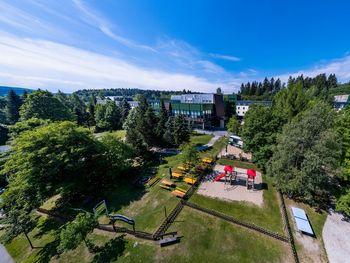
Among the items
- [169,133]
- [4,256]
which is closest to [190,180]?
[169,133]

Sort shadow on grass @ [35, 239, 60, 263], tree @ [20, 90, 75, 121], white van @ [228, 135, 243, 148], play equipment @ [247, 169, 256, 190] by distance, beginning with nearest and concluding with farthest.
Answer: shadow on grass @ [35, 239, 60, 263]
play equipment @ [247, 169, 256, 190]
tree @ [20, 90, 75, 121]
white van @ [228, 135, 243, 148]

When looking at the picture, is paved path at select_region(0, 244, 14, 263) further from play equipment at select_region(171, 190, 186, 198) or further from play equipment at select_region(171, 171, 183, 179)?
play equipment at select_region(171, 171, 183, 179)

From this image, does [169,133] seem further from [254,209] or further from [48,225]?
[48,225]

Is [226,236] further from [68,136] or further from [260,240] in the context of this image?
[68,136]

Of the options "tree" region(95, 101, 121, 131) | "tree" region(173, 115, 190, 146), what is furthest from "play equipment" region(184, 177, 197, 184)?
"tree" region(95, 101, 121, 131)

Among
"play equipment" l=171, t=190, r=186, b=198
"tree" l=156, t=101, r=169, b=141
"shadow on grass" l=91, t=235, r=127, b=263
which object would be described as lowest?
"shadow on grass" l=91, t=235, r=127, b=263
